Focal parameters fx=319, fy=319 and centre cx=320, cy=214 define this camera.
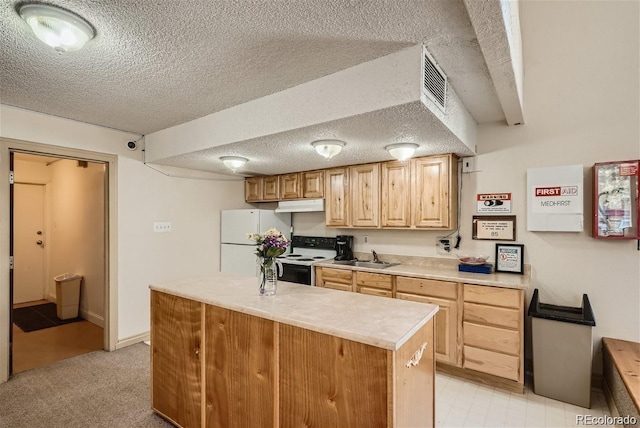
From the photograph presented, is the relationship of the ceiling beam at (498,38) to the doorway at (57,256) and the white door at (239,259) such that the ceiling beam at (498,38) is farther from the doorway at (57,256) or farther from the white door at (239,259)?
the doorway at (57,256)

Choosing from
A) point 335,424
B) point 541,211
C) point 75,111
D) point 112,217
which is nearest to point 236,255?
point 112,217

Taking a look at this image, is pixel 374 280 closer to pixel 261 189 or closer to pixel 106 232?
pixel 261 189

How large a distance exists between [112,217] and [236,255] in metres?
1.57

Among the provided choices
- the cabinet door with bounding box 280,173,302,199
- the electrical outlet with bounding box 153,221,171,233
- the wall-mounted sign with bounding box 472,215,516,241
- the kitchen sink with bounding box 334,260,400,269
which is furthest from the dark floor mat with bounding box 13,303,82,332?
the wall-mounted sign with bounding box 472,215,516,241

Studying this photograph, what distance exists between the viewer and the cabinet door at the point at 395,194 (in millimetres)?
3471

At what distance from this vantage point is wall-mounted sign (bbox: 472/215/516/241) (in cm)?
313

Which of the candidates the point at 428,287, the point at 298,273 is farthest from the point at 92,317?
the point at 428,287

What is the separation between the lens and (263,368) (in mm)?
1710

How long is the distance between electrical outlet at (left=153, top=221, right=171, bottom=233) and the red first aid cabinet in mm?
4393

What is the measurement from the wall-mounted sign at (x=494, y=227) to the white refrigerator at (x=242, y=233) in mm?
2572

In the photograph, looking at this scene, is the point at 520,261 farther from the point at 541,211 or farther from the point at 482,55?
the point at 482,55

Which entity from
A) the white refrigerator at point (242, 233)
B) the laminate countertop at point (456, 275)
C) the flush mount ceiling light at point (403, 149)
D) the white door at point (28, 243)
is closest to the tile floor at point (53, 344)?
the white door at point (28, 243)

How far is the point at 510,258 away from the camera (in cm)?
309

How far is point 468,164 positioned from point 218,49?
267 cm
